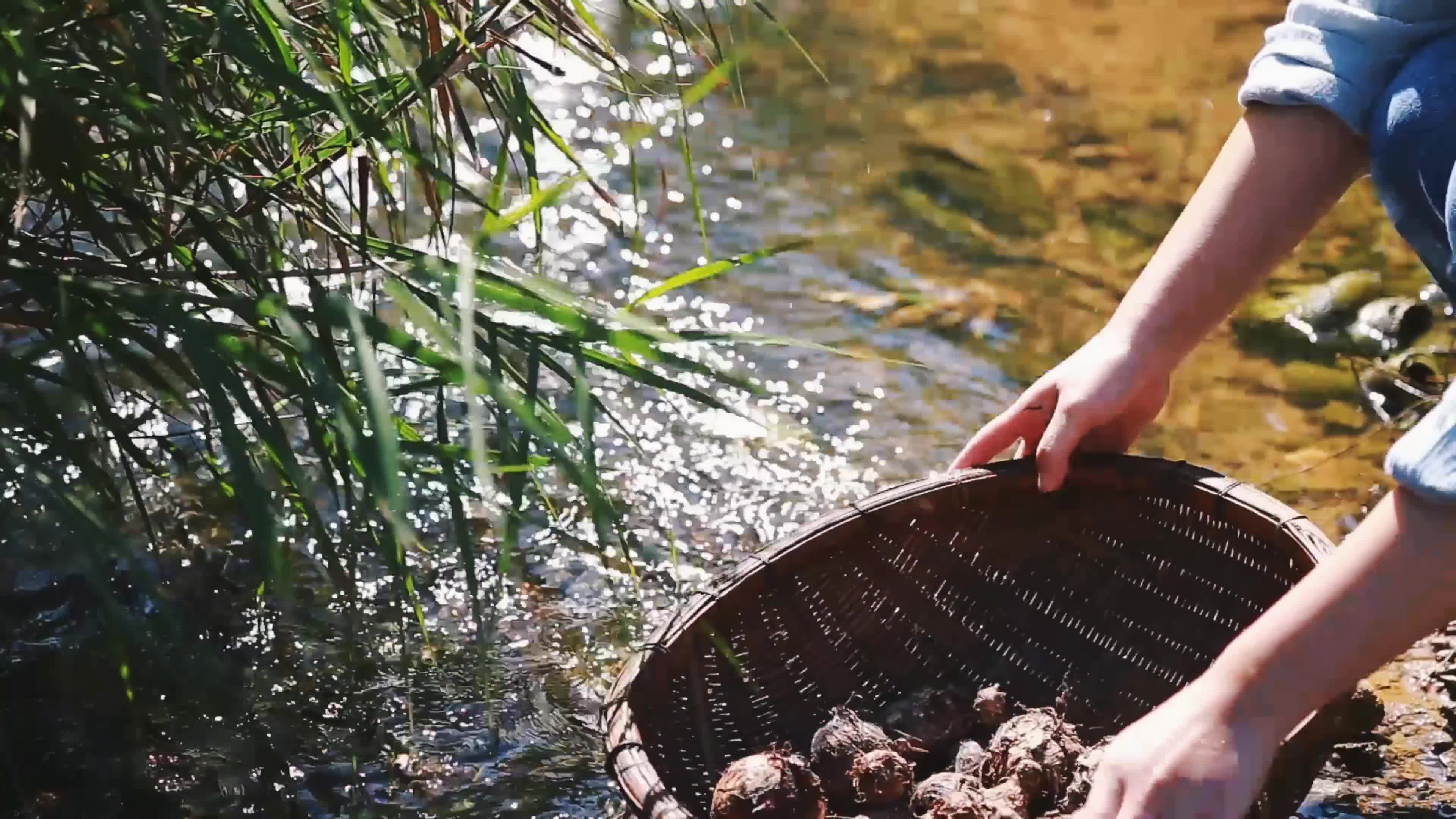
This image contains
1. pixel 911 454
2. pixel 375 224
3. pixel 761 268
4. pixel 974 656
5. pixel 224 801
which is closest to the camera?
pixel 224 801

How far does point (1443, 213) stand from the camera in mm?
1142

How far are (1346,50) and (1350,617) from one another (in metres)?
0.59

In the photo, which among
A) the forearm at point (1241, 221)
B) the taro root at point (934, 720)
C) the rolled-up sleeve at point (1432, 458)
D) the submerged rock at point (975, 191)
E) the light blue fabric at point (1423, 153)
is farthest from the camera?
the submerged rock at point (975, 191)

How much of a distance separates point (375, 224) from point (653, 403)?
67 centimetres

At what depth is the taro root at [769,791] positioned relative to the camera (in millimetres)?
1318

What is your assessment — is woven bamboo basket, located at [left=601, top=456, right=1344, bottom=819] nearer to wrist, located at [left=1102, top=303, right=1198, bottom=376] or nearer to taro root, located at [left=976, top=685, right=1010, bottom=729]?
taro root, located at [left=976, top=685, right=1010, bottom=729]

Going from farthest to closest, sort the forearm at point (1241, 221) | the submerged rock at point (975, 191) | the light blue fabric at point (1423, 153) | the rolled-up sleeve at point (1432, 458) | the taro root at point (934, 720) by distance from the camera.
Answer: the submerged rock at point (975, 191) → the taro root at point (934, 720) → the forearm at point (1241, 221) → the light blue fabric at point (1423, 153) → the rolled-up sleeve at point (1432, 458)

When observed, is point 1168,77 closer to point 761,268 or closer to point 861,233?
point 861,233

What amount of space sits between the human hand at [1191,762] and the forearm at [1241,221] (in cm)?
52

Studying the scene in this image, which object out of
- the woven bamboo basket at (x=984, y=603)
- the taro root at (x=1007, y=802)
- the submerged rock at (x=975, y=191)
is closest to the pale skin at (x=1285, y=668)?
the taro root at (x=1007, y=802)

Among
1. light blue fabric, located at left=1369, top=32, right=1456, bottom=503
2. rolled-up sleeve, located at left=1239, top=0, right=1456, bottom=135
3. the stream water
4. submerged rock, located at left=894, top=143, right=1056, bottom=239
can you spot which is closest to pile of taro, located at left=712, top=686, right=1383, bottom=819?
the stream water

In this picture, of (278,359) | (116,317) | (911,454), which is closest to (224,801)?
(278,359)

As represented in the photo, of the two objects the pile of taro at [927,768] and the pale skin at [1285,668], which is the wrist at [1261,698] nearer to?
the pale skin at [1285,668]

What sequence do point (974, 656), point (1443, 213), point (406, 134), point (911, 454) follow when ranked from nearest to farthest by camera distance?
point (1443, 213), point (406, 134), point (974, 656), point (911, 454)
